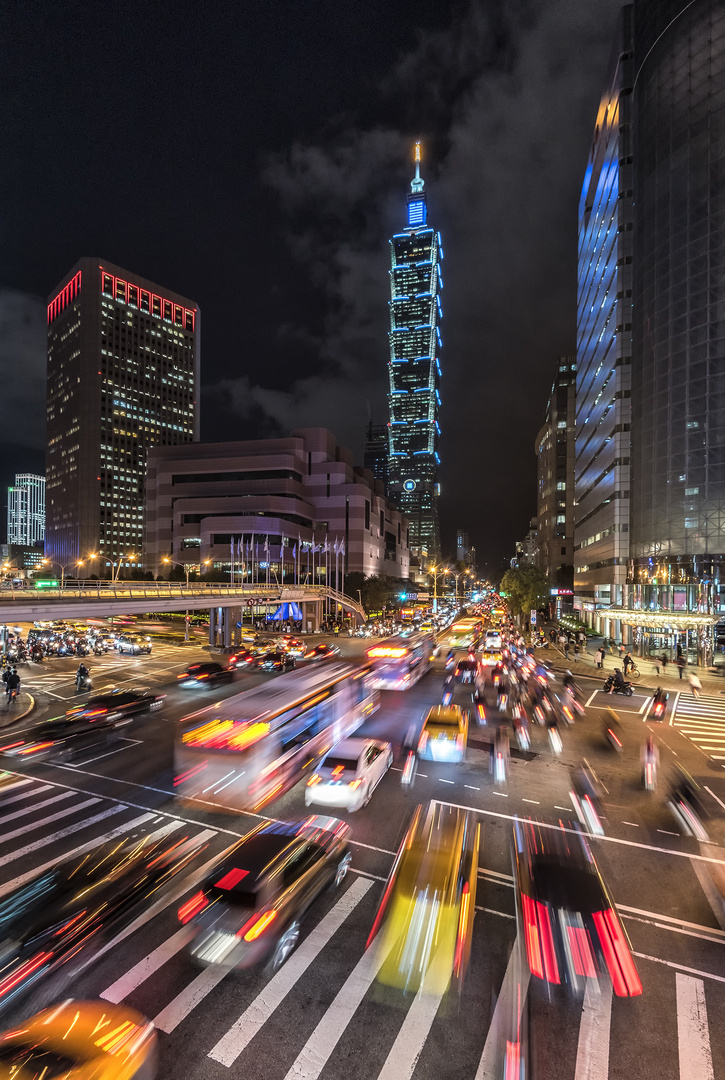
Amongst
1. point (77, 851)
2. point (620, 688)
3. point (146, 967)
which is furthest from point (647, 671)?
point (146, 967)

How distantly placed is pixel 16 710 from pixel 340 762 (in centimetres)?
1770

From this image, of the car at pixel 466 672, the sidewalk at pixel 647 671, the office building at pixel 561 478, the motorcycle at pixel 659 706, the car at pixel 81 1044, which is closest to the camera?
the car at pixel 81 1044

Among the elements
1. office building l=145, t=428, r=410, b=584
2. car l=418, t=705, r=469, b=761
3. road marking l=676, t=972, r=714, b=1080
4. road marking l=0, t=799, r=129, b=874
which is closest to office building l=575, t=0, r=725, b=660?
car l=418, t=705, r=469, b=761

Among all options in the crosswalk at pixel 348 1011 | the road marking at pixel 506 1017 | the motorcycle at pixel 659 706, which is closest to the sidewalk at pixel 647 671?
the motorcycle at pixel 659 706

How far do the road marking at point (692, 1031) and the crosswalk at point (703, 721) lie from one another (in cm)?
1262

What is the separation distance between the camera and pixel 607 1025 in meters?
6.21

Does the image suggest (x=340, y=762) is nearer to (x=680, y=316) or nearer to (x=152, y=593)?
(x=152, y=593)

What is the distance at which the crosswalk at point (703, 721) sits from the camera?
60.1 ft

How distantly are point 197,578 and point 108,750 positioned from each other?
3082 inches

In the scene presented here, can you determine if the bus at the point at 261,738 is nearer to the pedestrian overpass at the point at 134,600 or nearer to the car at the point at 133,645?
the pedestrian overpass at the point at 134,600

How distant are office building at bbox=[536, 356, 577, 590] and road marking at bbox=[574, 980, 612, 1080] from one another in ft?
337

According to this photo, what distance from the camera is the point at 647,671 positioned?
35188mm

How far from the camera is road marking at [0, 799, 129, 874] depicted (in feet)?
32.7

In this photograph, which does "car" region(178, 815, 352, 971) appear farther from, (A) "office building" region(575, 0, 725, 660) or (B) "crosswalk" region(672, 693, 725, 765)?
(A) "office building" region(575, 0, 725, 660)
